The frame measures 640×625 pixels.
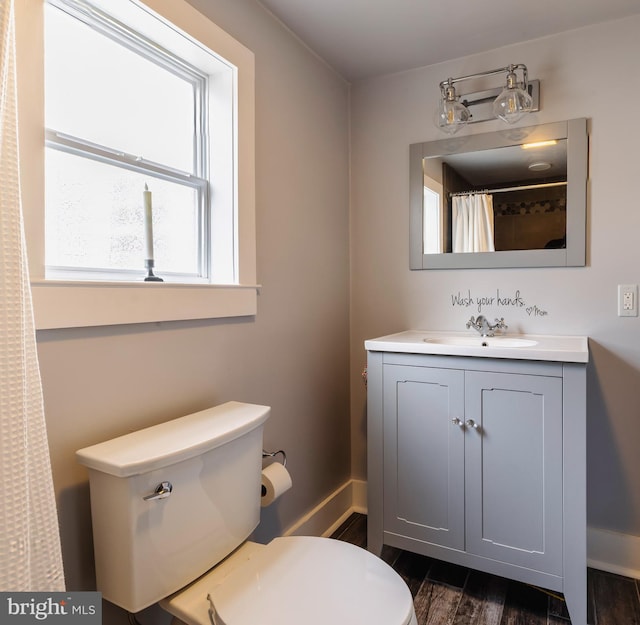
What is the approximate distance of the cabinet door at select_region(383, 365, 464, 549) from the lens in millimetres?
1671

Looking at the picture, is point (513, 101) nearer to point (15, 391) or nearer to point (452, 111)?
point (452, 111)

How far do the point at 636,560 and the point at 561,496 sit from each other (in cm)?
66

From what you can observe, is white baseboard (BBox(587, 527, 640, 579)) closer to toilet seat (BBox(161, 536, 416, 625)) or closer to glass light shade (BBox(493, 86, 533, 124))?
toilet seat (BBox(161, 536, 416, 625))

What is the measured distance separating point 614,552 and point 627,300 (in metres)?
1.00

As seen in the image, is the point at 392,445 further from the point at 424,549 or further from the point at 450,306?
the point at 450,306

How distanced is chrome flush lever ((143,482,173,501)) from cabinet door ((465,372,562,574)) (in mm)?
1053

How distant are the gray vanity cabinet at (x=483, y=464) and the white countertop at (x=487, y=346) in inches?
1.4

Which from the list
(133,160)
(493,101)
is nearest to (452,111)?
(493,101)

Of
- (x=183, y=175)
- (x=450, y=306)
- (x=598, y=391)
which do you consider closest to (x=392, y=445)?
(x=450, y=306)

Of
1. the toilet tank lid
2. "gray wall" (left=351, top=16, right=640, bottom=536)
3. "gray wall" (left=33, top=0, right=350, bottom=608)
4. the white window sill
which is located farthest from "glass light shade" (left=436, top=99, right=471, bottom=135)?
the toilet tank lid

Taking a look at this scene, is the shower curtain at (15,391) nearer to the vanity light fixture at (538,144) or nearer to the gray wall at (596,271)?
the gray wall at (596,271)

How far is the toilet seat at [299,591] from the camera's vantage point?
0.97m

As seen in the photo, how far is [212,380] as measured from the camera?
1503mm

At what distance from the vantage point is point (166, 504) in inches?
40.9
